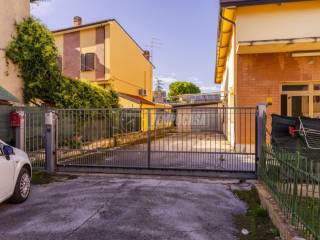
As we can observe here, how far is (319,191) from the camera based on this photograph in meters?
3.70

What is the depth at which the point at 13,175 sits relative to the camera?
6238 millimetres

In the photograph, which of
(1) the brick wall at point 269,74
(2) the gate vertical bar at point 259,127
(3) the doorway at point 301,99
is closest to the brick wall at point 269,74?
(1) the brick wall at point 269,74

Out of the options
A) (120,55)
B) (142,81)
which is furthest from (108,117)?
(142,81)

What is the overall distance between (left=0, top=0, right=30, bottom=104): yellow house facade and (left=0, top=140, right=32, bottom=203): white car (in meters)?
5.91

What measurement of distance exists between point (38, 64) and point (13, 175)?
26.5ft

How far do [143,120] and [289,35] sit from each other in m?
6.89

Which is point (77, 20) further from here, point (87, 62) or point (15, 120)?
point (15, 120)

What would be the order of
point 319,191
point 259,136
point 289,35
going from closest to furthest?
point 319,191 → point 259,136 → point 289,35

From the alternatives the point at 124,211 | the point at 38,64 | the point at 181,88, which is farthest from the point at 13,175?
the point at 181,88

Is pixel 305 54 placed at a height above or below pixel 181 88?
below

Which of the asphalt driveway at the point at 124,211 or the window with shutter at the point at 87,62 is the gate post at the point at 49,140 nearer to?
the asphalt driveway at the point at 124,211

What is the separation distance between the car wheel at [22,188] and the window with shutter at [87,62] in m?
17.7

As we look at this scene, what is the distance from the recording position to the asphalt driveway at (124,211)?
4965mm

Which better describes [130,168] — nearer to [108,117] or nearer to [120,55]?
[108,117]
